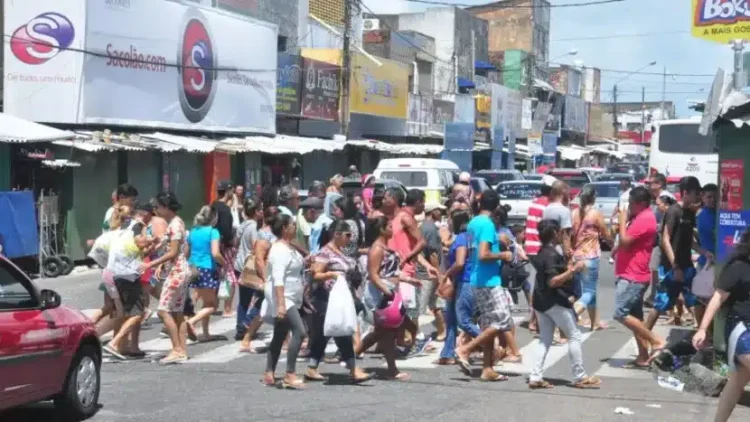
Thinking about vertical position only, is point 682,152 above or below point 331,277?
above

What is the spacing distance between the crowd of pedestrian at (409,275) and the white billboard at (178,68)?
33.1 feet

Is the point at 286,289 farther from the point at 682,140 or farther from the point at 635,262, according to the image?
the point at 682,140

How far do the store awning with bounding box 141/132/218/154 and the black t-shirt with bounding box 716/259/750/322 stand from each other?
1751cm

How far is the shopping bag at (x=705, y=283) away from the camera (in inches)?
441

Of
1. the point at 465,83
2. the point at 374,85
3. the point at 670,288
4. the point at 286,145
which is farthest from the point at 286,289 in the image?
the point at 465,83

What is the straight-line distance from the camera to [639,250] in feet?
36.8

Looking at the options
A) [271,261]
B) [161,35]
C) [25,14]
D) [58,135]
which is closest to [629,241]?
[271,261]

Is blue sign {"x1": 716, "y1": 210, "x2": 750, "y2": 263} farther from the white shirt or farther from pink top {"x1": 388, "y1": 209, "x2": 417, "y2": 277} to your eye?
the white shirt

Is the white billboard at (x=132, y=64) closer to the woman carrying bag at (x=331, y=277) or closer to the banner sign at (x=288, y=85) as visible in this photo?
the banner sign at (x=288, y=85)

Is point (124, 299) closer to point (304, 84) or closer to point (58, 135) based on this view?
point (58, 135)

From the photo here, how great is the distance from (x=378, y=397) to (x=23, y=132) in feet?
35.8

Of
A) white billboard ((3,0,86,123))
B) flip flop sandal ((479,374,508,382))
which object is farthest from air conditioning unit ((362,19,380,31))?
flip flop sandal ((479,374,508,382))

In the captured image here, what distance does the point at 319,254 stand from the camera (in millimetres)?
10383

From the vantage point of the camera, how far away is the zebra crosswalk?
11.7m
